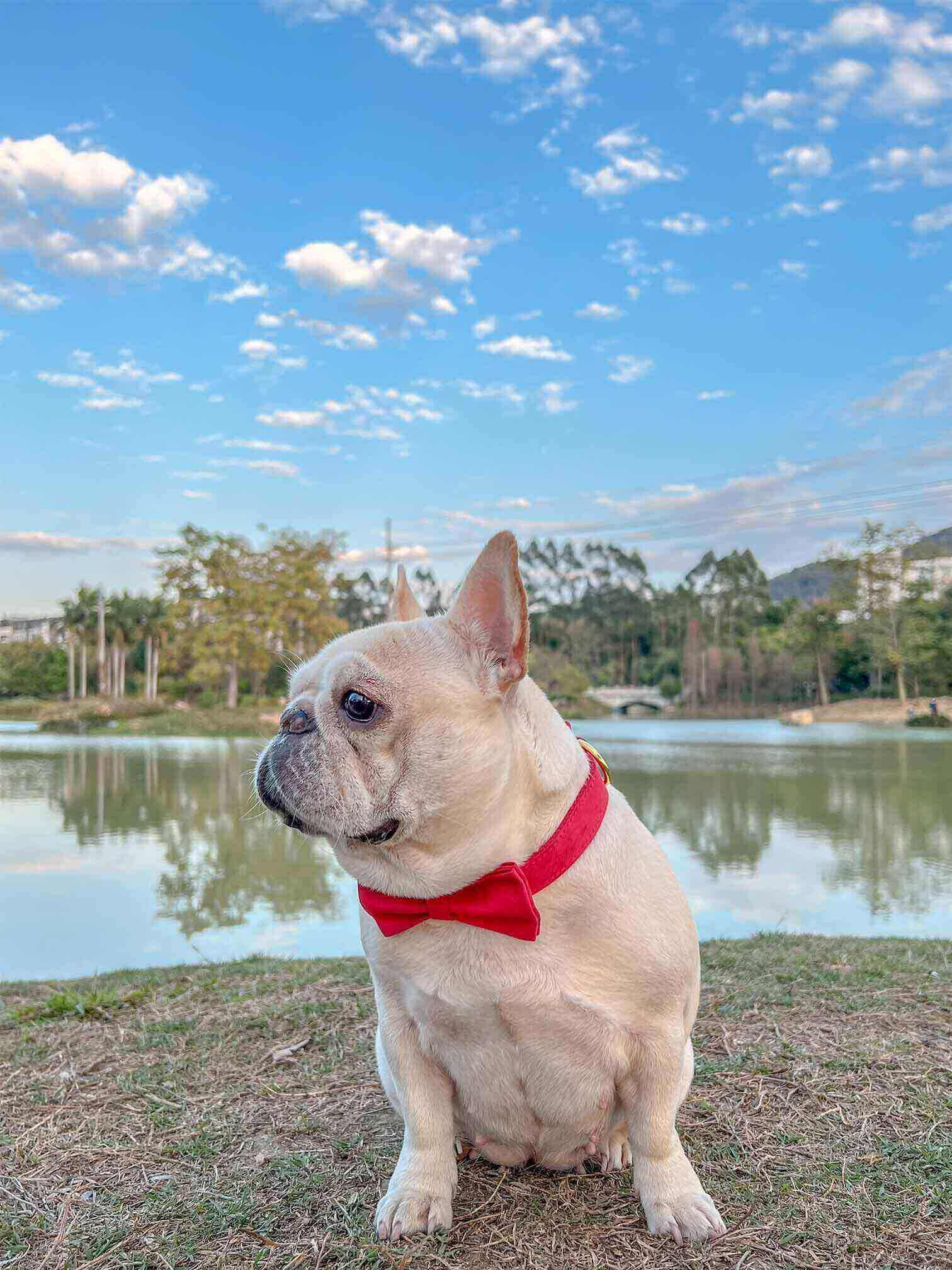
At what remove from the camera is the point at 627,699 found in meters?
72.9

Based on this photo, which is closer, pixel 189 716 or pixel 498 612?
pixel 498 612

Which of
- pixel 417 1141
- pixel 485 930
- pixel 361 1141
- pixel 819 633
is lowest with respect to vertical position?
pixel 361 1141

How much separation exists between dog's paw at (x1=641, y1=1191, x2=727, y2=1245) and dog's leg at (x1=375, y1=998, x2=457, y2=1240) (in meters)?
0.58

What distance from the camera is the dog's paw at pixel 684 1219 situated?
249 centimetres

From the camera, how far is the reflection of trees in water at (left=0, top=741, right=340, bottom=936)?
8695 millimetres

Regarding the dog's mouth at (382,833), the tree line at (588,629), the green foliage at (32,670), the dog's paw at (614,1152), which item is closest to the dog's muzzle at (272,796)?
the dog's mouth at (382,833)

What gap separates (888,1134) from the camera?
312 centimetres

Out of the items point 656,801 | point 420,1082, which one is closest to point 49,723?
point 656,801

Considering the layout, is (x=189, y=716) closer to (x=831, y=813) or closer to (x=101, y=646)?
(x=101, y=646)

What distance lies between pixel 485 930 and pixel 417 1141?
2.48 ft

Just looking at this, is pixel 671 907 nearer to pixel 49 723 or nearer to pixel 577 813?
pixel 577 813

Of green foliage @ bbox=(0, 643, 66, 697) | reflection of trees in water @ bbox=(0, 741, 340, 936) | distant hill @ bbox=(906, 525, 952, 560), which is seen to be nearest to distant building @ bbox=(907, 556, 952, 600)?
distant hill @ bbox=(906, 525, 952, 560)

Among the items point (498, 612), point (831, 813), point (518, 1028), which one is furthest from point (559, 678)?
point (498, 612)

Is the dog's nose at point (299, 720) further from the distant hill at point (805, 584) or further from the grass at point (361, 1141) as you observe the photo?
the distant hill at point (805, 584)
